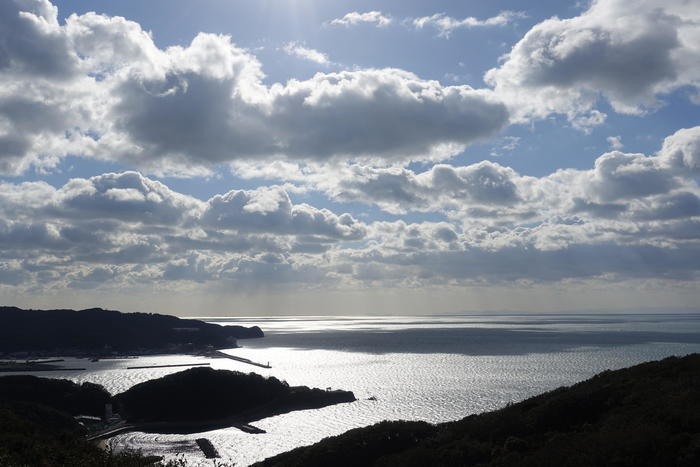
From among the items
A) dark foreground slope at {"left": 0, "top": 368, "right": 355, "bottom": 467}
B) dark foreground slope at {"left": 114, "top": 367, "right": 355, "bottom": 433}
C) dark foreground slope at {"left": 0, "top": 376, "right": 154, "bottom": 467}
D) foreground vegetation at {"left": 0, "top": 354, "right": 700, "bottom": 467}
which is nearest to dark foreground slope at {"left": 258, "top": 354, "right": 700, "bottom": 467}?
foreground vegetation at {"left": 0, "top": 354, "right": 700, "bottom": 467}

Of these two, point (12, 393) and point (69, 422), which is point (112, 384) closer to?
point (12, 393)

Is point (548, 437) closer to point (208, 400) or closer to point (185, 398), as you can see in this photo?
point (208, 400)

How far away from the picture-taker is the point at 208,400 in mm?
128250

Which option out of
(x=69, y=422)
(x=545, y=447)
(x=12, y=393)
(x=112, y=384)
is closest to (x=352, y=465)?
(x=545, y=447)

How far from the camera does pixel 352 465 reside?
1855 inches

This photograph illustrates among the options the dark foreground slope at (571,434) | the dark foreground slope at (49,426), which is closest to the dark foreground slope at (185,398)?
the dark foreground slope at (49,426)

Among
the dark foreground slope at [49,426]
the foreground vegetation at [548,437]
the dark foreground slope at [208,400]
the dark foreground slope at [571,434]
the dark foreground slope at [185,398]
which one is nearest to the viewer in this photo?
the dark foreground slope at [571,434]

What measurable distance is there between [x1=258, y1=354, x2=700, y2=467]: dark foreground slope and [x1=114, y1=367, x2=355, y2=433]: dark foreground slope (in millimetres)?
72192

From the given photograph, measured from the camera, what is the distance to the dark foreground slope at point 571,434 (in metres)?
31.3

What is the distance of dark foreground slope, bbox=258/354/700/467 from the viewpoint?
1233 inches

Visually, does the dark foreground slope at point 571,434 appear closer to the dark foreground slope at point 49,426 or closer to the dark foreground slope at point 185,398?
the dark foreground slope at point 49,426

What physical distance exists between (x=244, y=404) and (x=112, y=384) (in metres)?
73.8

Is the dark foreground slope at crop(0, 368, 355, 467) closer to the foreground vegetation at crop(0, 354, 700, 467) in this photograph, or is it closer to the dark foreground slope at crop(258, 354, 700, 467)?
the foreground vegetation at crop(0, 354, 700, 467)

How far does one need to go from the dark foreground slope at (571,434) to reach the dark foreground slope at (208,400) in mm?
72192
